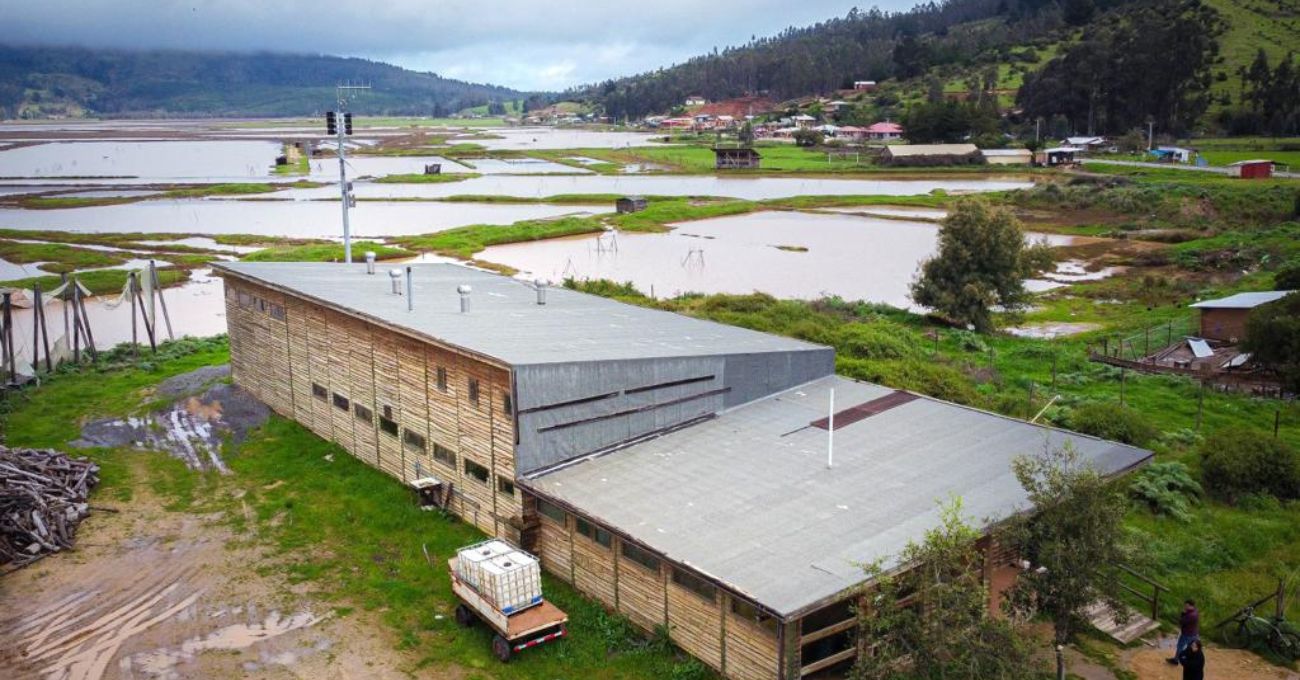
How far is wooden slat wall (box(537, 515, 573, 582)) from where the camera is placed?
17.7m

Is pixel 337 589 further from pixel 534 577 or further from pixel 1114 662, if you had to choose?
pixel 1114 662

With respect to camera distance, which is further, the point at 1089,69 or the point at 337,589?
the point at 1089,69

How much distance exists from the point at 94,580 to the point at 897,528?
15.6 m

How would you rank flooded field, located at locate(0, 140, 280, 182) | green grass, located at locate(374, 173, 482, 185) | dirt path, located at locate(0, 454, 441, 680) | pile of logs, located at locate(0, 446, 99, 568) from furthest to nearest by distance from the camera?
1. flooded field, located at locate(0, 140, 280, 182)
2. green grass, located at locate(374, 173, 482, 185)
3. pile of logs, located at locate(0, 446, 99, 568)
4. dirt path, located at locate(0, 454, 441, 680)

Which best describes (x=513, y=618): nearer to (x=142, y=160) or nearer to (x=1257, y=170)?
(x=1257, y=170)

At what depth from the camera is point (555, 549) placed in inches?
711

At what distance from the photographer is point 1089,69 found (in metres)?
115

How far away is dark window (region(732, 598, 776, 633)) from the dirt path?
4.85 meters

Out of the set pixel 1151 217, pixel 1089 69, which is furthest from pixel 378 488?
pixel 1089 69

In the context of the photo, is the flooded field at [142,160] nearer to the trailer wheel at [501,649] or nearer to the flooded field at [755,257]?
the flooded field at [755,257]

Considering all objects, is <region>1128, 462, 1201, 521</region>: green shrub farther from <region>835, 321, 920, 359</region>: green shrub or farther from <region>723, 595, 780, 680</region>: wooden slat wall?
<region>723, 595, 780, 680</region>: wooden slat wall

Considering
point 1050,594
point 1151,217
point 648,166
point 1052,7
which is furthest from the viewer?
point 1052,7

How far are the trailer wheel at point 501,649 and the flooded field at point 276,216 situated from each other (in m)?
53.7

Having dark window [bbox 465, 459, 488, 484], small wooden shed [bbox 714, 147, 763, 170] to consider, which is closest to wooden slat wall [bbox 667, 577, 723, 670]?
dark window [bbox 465, 459, 488, 484]
